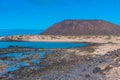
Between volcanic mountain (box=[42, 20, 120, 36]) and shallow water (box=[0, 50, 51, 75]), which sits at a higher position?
volcanic mountain (box=[42, 20, 120, 36])

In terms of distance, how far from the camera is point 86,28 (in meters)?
119

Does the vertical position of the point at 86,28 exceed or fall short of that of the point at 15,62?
it exceeds it

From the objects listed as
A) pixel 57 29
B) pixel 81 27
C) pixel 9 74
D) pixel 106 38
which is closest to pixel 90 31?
pixel 81 27

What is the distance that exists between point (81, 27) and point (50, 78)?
96.4 meters

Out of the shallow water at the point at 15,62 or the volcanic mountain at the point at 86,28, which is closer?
the shallow water at the point at 15,62

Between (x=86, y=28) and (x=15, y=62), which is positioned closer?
(x=15, y=62)

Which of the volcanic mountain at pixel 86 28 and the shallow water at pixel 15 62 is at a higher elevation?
the volcanic mountain at pixel 86 28

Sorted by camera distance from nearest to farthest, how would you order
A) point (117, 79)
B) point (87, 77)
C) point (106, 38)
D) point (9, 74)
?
1. point (117, 79)
2. point (87, 77)
3. point (9, 74)
4. point (106, 38)

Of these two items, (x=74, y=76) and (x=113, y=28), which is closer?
(x=74, y=76)

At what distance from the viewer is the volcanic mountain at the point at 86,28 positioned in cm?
11650

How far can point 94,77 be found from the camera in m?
22.1

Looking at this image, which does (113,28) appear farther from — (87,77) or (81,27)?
(87,77)

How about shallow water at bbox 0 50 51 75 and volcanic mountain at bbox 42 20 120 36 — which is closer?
shallow water at bbox 0 50 51 75

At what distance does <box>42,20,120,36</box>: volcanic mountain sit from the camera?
4587 inches
